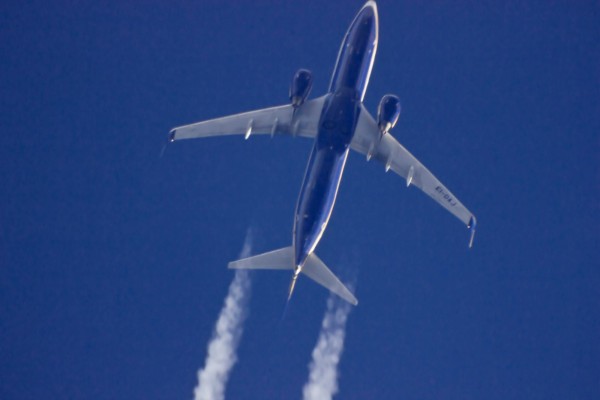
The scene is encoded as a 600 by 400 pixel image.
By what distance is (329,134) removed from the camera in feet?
129

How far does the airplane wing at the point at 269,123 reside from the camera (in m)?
41.1

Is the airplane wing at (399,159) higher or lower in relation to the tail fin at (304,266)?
higher

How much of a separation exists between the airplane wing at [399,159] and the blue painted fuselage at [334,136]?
66.3 inches

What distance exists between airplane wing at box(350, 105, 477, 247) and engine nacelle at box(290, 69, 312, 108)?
12.3ft

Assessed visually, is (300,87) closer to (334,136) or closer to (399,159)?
(334,136)

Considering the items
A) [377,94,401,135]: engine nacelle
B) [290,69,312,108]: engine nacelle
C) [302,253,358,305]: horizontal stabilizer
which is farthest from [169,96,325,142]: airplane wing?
[302,253,358,305]: horizontal stabilizer

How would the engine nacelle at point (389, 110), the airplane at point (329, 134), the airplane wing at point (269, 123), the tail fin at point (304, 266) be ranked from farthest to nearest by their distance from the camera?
the airplane wing at point (269, 123) < the engine nacelle at point (389, 110) < the airplane at point (329, 134) < the tail fin at point (304, 266)

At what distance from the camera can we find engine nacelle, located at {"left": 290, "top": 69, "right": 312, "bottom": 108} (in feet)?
130

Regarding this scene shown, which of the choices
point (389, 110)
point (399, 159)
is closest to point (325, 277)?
point (399, 159)

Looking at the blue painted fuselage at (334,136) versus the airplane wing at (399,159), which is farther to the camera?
the airplane wing at (399,159)

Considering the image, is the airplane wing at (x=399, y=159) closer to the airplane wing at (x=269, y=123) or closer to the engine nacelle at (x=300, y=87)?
the airplane wing at (x=269, y=123)

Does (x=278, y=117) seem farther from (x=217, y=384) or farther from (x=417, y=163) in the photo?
(x=217, y=384)

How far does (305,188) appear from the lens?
38.6 metres

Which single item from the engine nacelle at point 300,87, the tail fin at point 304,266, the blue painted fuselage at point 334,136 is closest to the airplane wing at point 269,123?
the engine nacelle at point 300,87
